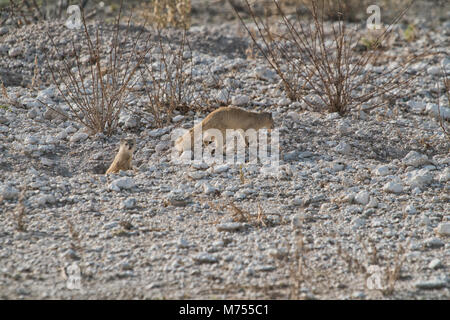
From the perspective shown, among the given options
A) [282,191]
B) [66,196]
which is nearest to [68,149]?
[66,196]

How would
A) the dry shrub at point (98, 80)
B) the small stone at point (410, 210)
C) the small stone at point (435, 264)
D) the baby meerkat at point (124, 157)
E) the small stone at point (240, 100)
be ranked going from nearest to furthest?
the small stone at point (435, 264), the small stone at point (410, 210), the baby meerkat at point (124, 157), the dry shrub at point (98, 80), the small stone at point (240, 100)

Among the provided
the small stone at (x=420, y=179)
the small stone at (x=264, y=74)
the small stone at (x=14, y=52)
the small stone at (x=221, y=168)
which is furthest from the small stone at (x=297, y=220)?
the small stone at (x=14, y=52)

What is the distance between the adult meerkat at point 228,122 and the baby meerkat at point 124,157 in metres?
0.40

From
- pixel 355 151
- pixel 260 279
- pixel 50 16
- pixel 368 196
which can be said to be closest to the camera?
pixel 260 279

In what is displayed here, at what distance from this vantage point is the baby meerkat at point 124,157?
4.77 meters

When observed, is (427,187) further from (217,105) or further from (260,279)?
(217,105)

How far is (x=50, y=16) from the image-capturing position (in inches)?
340

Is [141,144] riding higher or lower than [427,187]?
higher

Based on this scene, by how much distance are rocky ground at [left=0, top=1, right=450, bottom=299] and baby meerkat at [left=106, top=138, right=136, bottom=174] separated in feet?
0.45

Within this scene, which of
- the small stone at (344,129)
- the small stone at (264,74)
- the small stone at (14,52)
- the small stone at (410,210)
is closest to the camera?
the small stone at (410,210)

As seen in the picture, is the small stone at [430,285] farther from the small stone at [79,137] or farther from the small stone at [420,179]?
the small stone at [79,137]

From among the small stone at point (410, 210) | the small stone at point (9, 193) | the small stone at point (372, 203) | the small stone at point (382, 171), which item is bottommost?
the small stone at point (410, 210)

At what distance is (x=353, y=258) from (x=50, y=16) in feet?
21.7

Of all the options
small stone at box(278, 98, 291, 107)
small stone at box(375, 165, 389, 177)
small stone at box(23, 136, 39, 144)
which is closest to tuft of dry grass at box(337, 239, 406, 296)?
small stone at box(375, 165, 389, 177)
